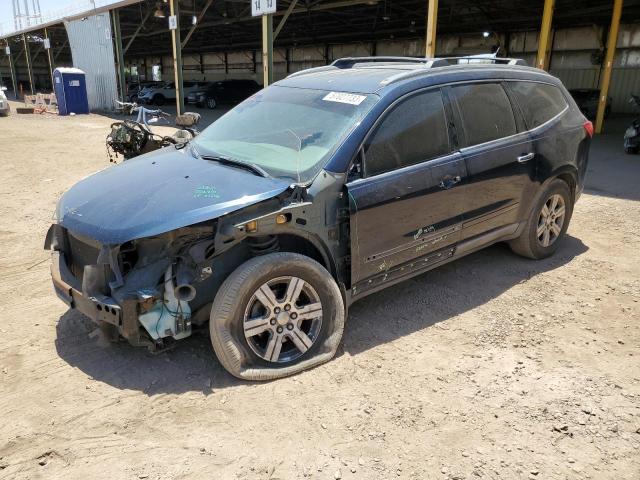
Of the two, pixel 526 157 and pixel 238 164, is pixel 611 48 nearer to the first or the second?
pixel 526 157

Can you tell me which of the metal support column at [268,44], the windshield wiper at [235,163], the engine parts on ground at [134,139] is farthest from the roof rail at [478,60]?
the metal support column at [268,44]

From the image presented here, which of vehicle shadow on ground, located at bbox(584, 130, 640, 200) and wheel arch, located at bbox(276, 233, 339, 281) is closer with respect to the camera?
wheel arch, located at bbox(276, 233, 339, 281)

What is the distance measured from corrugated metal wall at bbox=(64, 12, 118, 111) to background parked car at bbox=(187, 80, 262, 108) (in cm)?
459

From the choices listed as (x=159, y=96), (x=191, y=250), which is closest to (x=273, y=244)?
(x=191, y=250)

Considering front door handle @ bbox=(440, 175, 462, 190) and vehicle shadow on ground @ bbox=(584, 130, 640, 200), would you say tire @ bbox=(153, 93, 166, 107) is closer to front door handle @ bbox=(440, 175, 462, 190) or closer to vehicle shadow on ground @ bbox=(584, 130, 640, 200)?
vehicle shadow on ground @ bbox=(584, 130, 640, 200)

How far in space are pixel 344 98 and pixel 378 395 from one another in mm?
2017

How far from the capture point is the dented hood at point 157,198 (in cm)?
274

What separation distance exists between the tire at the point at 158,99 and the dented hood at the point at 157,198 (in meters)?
28.2

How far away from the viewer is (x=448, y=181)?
367 centimetres

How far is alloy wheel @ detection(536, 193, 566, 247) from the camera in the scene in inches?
185

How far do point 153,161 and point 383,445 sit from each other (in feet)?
8.40

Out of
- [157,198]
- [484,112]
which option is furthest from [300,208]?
[484,112]

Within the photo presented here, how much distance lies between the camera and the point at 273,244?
3105mm

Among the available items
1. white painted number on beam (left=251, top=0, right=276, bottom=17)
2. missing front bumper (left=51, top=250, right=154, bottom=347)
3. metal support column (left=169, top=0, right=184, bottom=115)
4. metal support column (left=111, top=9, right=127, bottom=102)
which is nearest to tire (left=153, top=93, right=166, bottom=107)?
metal support column (left=111, top=9, right=127, bottom=102)
